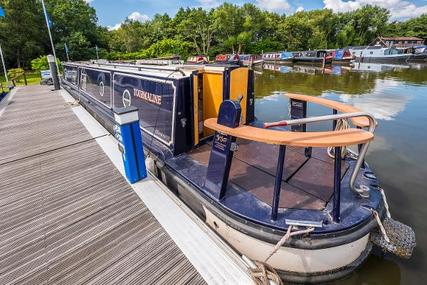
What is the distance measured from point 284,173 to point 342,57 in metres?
30.8

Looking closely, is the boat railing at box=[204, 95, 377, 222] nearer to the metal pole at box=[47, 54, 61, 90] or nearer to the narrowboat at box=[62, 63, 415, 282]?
the narrowboat at box=[62, 63, 415, 282]

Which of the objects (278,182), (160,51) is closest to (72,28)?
(160,51)

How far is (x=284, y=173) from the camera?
3.25m

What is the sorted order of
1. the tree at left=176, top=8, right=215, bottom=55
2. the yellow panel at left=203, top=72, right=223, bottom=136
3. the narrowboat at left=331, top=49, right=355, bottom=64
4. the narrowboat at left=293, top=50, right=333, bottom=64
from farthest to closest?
1. the tree at left=176, top=8, right=215, bottom=55
2. the narrowboat at left=293, top=50, right=333, bottom=64
3. the narrowboat at left=331, top=49, right=355, bottom=64
4. the yellow panel at left=203, top=72, right=223, bottom=136

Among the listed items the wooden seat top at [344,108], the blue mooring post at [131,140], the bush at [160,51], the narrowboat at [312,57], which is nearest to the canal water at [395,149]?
the wooden seat top at [344,108]

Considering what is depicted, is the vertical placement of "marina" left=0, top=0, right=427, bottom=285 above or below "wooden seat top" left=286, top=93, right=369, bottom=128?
below

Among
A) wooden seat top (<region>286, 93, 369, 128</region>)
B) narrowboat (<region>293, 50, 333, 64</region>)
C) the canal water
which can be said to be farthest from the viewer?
narrowboat (<region>293, 50, 333, 64</region>)

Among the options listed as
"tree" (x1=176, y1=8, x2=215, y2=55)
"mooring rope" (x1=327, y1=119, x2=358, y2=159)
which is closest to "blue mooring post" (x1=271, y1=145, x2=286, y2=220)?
"mooring rope" (x1=327, y1=119, x2=358, y2=159)

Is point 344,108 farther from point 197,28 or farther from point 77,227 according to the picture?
point 197,28

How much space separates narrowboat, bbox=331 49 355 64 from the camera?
28188 mm

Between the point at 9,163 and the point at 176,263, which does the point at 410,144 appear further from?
the point at 9,163

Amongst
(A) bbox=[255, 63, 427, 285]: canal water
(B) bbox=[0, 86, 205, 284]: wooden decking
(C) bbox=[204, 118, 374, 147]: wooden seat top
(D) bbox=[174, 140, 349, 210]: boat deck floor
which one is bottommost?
(A) bbox=[255, 63, 427, 285]: canal water

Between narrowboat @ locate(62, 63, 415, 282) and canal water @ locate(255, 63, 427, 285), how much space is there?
57 centimetres

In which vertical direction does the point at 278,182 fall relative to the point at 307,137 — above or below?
below
